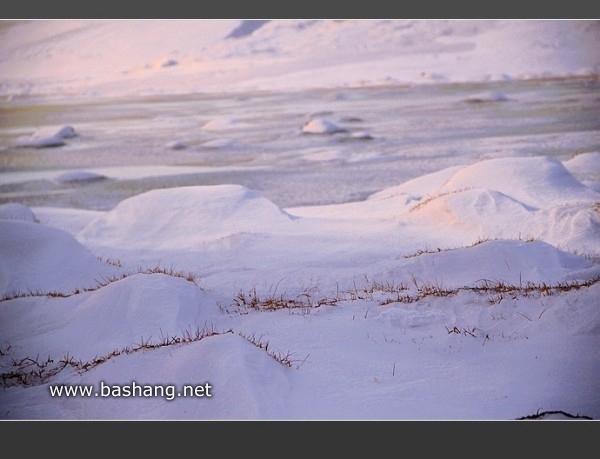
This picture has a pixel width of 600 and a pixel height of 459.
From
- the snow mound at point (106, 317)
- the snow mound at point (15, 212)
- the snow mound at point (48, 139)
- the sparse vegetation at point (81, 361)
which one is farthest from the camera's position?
the snow mound at point (48, 139)

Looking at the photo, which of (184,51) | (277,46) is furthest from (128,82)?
(277,46)

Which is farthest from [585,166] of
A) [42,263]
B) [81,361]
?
[42,263]

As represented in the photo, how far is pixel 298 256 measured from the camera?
6.56 m

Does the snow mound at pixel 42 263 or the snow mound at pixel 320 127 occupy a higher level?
the snow mound at pixel 320 127

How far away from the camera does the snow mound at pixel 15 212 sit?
6365mm

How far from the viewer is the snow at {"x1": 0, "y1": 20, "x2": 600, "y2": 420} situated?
4953 mm

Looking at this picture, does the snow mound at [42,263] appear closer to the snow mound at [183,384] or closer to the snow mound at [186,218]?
the snow mound at [186,218]

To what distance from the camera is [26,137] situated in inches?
257

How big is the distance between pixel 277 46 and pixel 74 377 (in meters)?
3.28

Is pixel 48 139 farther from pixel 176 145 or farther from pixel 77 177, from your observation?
pixel 176 145

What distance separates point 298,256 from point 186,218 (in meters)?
1.37

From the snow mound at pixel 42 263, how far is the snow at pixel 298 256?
18mm

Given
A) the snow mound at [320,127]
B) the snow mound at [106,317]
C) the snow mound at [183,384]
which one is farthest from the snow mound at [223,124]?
the snow mound at [183,384]

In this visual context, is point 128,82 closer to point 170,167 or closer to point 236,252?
point 170,167
